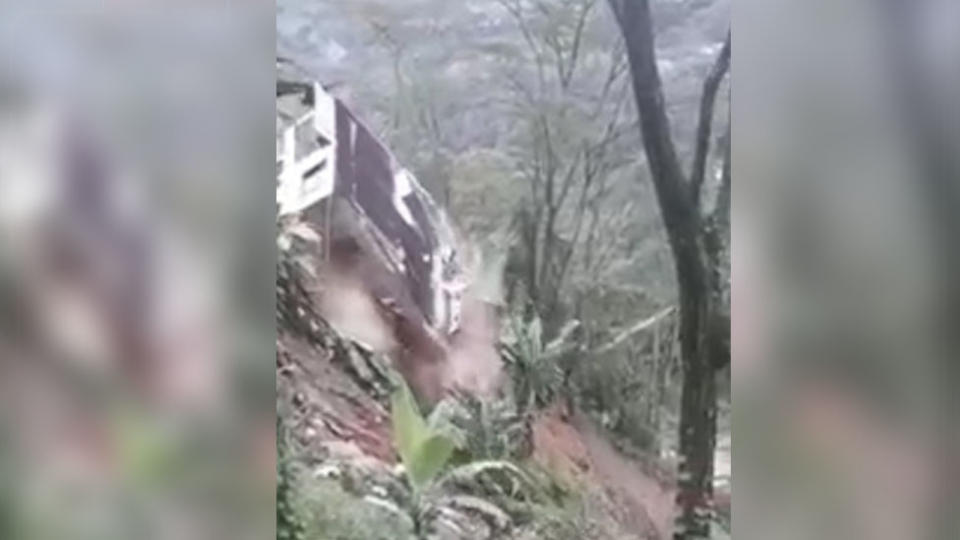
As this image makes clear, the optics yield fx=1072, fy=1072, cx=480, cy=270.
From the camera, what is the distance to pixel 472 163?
4.61 ft

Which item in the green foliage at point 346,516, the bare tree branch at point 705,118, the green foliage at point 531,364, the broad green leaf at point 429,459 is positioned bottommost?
the green foliage at point 346,516

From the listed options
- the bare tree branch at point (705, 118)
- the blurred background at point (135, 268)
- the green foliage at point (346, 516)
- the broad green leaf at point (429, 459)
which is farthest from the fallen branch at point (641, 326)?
the blurred background at point (135, 268)

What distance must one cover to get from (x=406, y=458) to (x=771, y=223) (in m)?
0.56

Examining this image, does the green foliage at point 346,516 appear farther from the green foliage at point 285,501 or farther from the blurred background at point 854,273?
the blurred background at point 854,273

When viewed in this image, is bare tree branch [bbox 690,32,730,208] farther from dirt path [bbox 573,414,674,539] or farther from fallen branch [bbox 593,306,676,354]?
dirt path [bbox 573,414,674,539]

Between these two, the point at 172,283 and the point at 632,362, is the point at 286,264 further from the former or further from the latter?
the point at 632,362

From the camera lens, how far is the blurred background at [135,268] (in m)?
1.38

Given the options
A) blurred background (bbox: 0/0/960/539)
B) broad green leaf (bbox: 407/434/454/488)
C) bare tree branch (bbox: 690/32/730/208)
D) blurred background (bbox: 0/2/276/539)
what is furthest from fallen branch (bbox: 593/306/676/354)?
blurred background (bbox: 0/2/276/539)

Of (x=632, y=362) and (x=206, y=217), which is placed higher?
(x=206, y=217)

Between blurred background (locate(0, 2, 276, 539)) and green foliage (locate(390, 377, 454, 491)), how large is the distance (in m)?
0.18

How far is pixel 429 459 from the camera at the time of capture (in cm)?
141

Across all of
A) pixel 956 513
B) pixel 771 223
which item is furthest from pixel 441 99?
pixel 956 513

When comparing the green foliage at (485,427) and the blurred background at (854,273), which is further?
the green foliage at (485,427)

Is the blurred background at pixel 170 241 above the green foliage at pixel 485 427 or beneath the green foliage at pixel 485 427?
above
